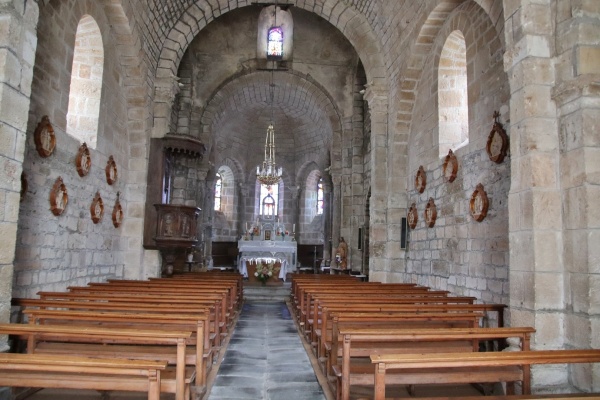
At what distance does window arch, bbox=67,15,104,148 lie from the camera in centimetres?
811

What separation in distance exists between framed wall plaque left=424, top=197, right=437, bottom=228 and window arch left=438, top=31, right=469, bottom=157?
89 cm

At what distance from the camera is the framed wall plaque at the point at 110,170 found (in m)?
8.64

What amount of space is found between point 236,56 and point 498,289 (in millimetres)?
11727

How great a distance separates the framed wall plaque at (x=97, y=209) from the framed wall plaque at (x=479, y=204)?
6064mm

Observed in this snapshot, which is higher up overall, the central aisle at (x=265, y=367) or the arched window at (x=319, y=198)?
the arched window at (x=319, y=198)

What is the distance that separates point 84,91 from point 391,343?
665 cm

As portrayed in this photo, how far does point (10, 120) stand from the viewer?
165 inches

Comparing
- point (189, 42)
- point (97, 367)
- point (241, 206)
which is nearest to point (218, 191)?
point (241, 206)

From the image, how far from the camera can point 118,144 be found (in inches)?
368

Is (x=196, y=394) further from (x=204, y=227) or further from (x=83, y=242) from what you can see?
(x=204, y=227)

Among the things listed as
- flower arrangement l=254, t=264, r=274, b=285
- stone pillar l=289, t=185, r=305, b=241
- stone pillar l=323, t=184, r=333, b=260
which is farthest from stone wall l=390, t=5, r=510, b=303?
stone pillar l=289, t=185, r=305, b=241

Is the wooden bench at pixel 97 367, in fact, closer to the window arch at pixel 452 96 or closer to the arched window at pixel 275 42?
the window arch at pixel 452 96

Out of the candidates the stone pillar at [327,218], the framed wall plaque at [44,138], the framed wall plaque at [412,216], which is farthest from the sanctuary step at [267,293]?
the framed wall plaque at [44,138]

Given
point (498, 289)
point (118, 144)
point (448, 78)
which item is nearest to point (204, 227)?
point (118, 144)
